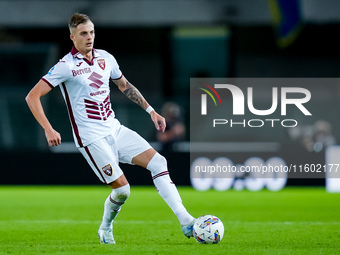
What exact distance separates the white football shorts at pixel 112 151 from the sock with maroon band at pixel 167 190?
186 mm

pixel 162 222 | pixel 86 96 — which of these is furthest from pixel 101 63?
pixel 162 222

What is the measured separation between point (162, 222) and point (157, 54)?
13.9 m

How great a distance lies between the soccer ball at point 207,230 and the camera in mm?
6867

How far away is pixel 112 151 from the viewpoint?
7176 mm

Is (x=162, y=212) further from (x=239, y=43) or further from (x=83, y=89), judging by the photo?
(x=239, y=43)

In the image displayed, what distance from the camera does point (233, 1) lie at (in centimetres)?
1988

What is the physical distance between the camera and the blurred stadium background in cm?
1584

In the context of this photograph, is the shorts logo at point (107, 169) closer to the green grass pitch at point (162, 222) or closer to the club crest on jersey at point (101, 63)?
the green grass pitch at point (162, 222)

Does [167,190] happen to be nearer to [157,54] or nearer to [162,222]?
[162,222]

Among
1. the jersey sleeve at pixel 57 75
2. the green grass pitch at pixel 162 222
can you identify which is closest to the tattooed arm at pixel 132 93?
the jersey sleeve at pixel 57 75

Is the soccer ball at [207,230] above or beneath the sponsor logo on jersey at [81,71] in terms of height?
beneath

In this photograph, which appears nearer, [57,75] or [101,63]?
[57,75]

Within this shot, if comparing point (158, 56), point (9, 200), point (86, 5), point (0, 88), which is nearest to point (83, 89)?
point (9, 200)

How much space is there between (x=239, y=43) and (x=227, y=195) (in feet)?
32.1
